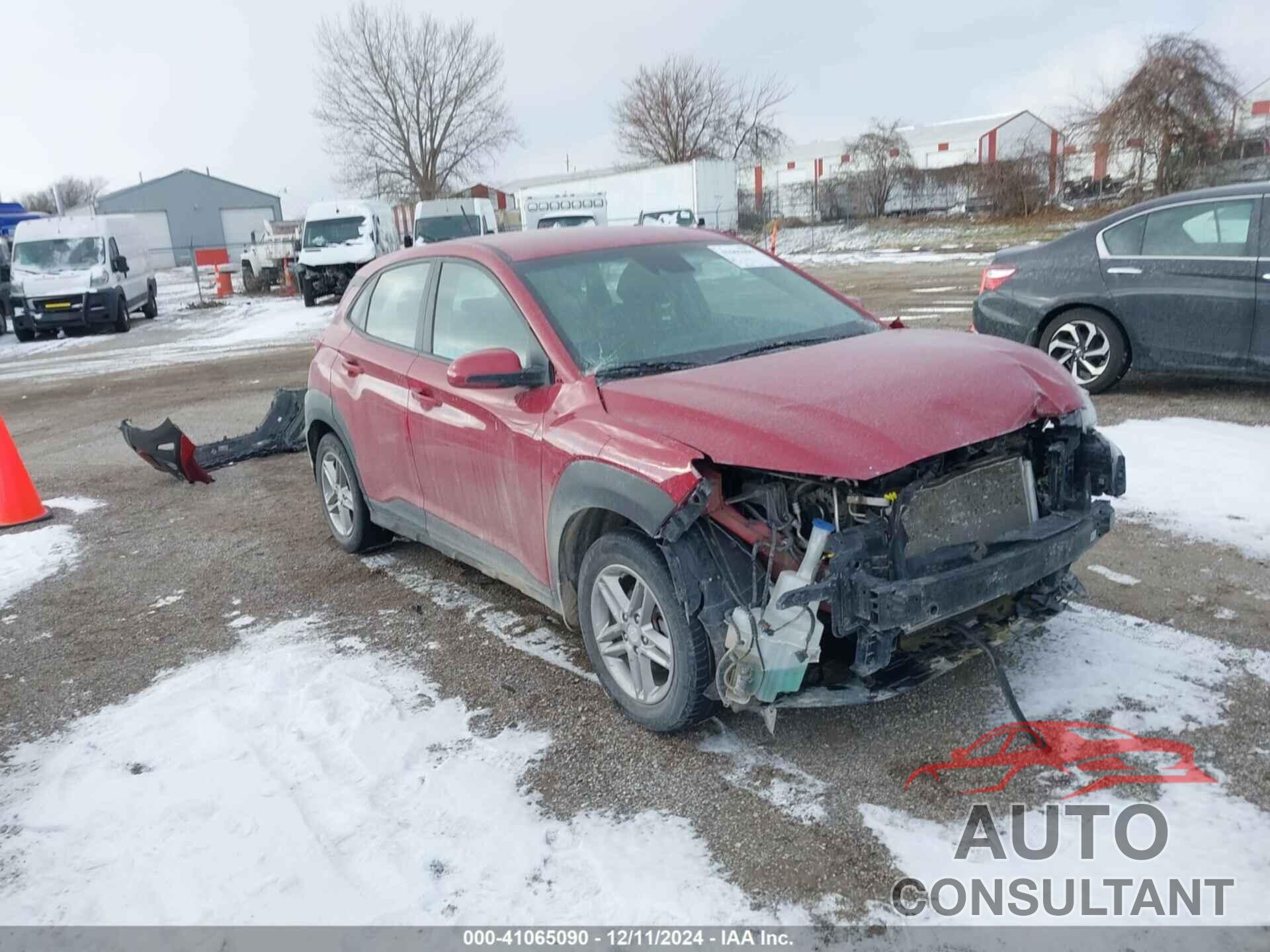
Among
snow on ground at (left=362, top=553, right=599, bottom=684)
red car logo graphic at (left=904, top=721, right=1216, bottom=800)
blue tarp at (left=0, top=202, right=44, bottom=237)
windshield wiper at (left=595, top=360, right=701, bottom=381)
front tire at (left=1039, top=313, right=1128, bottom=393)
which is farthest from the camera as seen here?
blue tarp at (left=0, top=202, right=44, bottom=237)

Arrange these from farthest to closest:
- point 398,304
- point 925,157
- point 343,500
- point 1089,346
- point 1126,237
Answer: point 925,157
point 1089,346
point 1126,237
point 343,500
point 398,304

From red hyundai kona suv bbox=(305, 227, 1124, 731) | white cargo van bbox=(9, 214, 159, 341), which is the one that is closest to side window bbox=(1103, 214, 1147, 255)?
red hyundai kona suv bbox=(305, 227, 1124, 731)

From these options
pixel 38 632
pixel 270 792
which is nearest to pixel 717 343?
pixel 270 792

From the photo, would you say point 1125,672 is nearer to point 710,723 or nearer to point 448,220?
point 710,723

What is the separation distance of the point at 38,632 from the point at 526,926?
3.70 metres

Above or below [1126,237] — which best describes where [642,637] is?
below

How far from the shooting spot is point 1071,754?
3184 millimetres

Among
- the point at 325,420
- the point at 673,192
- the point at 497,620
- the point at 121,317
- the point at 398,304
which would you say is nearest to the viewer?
the point at 497,620

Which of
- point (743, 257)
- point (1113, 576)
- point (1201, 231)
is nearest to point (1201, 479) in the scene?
point (1113, 576)

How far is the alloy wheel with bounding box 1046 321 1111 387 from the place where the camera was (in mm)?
7605

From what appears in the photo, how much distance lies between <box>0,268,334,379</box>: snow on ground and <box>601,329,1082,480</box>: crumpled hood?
49.4ft

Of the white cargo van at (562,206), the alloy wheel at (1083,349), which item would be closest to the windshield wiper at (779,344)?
the alloy wheel at (1083,349)

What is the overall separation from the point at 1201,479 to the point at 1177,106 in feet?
91.7

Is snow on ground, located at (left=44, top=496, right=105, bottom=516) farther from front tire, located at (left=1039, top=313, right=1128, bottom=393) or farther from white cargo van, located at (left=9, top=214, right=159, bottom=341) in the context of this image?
white cargo van, located at (left=9, top=214, right=159, bottom=341)
